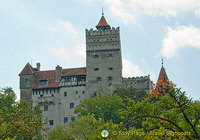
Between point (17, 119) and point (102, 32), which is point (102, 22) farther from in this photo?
point (17, 119)

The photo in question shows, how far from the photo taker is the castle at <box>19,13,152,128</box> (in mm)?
67062

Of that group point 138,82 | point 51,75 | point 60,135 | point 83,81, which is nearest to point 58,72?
point 51,75

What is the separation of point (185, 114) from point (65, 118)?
150 feet

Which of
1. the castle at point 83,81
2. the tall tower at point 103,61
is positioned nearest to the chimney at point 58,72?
the castle at point 83,81

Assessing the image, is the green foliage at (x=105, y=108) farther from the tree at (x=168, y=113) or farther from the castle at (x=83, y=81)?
the tree at (x=168, y=113)

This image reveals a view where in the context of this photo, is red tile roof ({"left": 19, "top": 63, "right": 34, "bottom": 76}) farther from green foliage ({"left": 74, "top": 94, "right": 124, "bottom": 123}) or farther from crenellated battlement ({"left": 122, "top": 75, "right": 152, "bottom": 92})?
crenellated battlement ({"left": 122, "top": 75, "right": 152, "bottom": 92})

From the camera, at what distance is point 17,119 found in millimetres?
24984

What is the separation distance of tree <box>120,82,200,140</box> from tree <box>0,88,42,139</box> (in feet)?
18.6

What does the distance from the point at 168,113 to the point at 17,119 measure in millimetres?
9560

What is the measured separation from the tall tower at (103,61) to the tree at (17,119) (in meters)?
11.8

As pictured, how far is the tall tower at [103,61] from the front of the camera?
220 feet

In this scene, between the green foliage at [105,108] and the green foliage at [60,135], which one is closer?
the green foliage at [60,135]

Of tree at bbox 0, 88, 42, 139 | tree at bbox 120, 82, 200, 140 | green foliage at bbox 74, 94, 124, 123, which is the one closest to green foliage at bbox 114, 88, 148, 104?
green foliage at bbox 74, 94, 124, 123

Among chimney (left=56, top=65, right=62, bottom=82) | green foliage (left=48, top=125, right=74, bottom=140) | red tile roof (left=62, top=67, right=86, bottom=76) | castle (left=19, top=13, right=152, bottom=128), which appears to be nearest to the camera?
green foliage (left=48, top=125, right=74, bottom=140)
